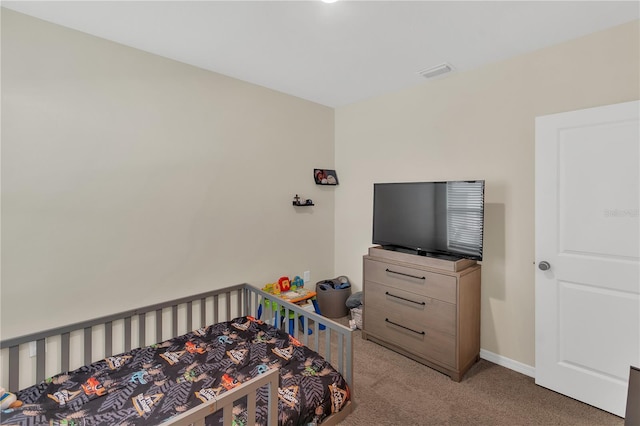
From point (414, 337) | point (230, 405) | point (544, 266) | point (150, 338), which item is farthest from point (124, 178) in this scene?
point (544, 266)

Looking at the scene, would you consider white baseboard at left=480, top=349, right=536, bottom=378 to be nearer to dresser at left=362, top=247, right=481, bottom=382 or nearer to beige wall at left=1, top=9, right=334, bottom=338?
dresser at left=362, top=247, right=481, bottom=382

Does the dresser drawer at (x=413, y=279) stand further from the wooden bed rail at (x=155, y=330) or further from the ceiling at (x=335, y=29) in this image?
the ceiling at (x=335, y=29)

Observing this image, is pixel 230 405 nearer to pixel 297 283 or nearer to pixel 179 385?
pixel 179 385

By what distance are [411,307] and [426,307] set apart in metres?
0.14

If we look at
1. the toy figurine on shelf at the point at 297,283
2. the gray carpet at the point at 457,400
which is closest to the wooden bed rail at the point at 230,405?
the gray carpet at the point at 457,400

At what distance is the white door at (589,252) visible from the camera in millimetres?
1824

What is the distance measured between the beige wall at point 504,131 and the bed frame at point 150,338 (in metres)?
1.47

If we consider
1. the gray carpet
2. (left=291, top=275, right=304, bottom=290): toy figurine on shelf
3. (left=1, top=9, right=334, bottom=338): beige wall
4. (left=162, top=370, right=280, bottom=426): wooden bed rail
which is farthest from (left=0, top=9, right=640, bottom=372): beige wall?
(left=162, top=370, right=280, bottom=426): wooden bed rail

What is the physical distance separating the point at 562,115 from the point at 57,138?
132 inches

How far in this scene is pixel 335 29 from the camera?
78.8 inches

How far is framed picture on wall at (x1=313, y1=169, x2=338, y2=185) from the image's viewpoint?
3.50 metres

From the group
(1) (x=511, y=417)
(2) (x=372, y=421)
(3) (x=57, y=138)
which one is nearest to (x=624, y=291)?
(1) (x=511, y=417)

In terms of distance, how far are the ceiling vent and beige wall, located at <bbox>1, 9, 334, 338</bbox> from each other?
1367mm

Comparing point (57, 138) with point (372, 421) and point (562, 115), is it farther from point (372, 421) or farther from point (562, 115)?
point (562, 115)
